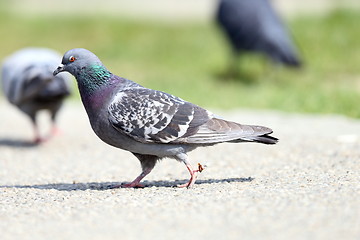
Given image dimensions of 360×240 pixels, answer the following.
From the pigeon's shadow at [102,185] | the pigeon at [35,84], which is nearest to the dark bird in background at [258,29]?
the pigeon at [35,84]

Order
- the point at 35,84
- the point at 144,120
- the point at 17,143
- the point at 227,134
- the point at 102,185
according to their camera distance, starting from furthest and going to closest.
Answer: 1. the point at 17,143
2. the point at 35,84
3. the point at 102,185
4. the point at 227,134
5. the point at 144,120

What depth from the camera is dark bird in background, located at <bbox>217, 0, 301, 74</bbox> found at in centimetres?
1447

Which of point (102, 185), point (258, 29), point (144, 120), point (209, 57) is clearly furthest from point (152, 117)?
point (209, 57)

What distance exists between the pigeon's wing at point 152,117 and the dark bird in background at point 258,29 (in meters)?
9.68

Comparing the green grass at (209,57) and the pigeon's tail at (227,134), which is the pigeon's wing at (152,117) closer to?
the pigeon's tail at (227,134)

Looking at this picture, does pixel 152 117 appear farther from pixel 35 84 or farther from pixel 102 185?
pixel 35 84

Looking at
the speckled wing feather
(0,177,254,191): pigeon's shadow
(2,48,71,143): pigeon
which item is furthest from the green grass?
the speckled wing feather

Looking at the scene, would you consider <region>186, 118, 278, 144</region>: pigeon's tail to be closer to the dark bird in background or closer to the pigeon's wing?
the pigeon's wing

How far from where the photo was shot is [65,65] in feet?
17.0

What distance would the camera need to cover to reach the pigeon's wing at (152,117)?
489 cm

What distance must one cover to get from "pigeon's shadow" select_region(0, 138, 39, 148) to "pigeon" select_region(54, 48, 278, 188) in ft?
11.5

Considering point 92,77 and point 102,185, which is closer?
point 92,77

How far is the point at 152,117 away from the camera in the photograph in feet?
16.3

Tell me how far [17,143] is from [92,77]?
390 centimetres
